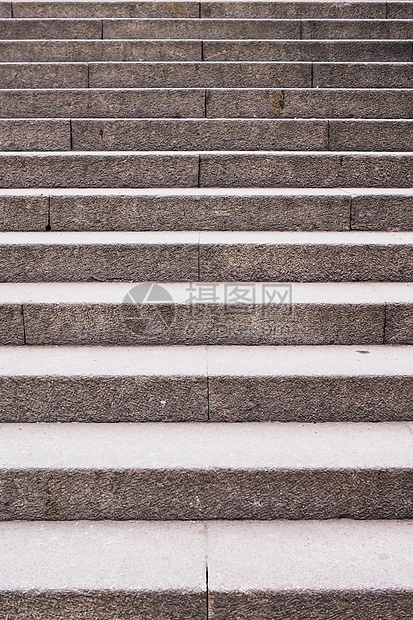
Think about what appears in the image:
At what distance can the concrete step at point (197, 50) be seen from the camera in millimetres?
5594

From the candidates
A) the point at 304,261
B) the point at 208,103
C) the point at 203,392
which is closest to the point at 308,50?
the point at 208,103

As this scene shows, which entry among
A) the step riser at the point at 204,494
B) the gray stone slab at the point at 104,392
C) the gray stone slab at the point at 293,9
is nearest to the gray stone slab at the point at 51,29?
the gray stone slab at the point at 293,9

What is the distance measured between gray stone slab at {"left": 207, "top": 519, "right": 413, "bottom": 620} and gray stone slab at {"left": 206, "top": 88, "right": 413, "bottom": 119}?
12.5 ft

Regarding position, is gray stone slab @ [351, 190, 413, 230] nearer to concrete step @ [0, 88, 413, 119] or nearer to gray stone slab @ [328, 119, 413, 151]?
gray stone slab @ [328, 119, 413, 151]

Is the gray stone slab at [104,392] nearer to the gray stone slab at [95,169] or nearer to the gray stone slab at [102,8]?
the gray stone slab at [95,169]

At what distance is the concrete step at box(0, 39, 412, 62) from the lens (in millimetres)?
5594

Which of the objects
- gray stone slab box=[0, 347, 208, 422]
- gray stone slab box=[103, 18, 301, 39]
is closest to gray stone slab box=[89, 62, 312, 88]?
gray stone slab box=[103, 18, 301, 39]

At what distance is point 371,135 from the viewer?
4734 millimetres

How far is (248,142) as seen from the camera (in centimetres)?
473

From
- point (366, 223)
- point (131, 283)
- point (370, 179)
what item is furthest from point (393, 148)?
point (131, 283)

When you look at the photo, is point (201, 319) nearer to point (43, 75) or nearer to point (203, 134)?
point (203, 134)

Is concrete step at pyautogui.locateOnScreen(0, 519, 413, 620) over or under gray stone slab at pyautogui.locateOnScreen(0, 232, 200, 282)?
under

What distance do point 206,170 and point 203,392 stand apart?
2.05m

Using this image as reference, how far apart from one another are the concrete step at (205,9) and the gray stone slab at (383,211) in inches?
133
